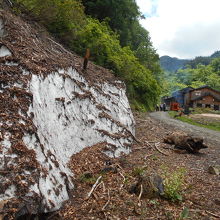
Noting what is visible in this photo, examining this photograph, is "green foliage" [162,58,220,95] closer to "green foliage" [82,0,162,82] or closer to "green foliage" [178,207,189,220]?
"green foliage" [82,0,162,82]

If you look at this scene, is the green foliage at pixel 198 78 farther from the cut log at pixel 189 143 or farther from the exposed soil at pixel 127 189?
the exposed soil at pixel 127 189

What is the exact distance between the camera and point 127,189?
15.6 feet

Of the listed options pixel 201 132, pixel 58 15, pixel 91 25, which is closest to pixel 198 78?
pixel 201 132

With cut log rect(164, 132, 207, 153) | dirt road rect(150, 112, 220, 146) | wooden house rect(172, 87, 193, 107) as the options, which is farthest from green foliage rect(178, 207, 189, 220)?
wooden house rect(172, 87, 193, 107)

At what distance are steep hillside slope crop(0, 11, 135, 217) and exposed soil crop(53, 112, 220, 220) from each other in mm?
327

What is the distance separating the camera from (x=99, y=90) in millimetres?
8727

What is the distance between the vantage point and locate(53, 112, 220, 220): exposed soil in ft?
12.7

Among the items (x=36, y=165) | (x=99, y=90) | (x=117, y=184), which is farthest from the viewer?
(x=99, y=90)

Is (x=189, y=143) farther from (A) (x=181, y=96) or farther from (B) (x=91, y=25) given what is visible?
(A) (x=181, y=96)

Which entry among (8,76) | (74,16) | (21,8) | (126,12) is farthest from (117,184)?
(126,12)

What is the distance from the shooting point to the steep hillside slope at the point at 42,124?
3340 millimetres

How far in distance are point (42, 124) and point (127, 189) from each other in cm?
245

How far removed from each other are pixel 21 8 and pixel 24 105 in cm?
692

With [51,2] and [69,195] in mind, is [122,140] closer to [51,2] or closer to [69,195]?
[69,195]
